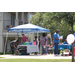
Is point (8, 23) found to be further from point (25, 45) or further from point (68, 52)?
point (68, 52)

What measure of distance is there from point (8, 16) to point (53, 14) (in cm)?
867

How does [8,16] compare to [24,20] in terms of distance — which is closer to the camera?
[8,16]

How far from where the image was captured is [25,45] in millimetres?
14648
